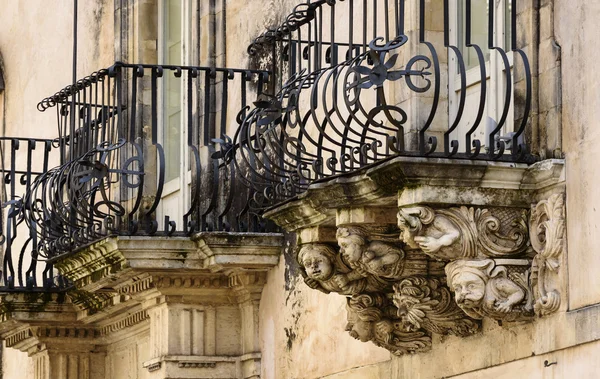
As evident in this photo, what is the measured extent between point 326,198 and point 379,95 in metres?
0.71

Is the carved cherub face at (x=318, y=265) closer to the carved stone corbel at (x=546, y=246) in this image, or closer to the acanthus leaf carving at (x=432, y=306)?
the acanthus leaf carving at (x=432, y=306)

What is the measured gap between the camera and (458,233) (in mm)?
9031

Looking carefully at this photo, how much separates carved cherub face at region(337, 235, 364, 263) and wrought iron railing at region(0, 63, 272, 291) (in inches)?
79.7

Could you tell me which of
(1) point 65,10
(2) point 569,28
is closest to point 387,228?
(2) point 569,28

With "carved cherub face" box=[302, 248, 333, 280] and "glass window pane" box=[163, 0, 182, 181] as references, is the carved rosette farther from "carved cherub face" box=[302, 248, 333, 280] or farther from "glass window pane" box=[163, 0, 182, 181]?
"glass window pane" box=[163, 0, 182, 181]

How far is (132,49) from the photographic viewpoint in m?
13.7

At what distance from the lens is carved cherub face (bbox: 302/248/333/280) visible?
998 cm

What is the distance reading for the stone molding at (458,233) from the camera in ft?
29.3

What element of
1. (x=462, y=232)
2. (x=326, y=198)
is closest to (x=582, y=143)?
(x=462, y=232)

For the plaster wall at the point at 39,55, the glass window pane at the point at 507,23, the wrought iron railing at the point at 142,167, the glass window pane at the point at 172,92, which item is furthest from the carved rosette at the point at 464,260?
the plaster wall at the point at 39,55

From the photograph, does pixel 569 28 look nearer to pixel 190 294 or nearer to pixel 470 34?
pixel 470 34

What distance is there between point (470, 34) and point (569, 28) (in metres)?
0.59

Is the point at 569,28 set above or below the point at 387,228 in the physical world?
above

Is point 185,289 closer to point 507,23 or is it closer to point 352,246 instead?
point 352,246
